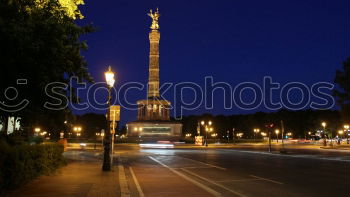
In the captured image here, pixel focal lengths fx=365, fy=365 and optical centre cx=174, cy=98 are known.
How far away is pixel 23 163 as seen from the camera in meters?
12.2

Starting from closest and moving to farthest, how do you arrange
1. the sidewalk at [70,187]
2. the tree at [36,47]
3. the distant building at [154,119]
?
the tree at [36,47] → the sidewalk at [70,187] → the distant building at [154,119]

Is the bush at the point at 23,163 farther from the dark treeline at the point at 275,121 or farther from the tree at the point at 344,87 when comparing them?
the dark treeline at the point at 275,121

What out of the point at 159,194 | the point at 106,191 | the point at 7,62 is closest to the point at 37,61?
the point at 7,62

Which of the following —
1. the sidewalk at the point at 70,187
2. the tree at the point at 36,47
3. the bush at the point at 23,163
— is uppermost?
the tree at the point at 36,47

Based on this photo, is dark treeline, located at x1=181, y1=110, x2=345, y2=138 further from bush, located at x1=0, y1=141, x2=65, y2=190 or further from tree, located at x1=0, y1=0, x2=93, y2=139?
tree, located at x1=0, y1=0, x2=93, y2=139

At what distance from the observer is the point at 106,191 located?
474 inches

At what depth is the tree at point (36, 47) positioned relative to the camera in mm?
9352

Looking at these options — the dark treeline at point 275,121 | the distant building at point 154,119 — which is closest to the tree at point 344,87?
the distant building at point 154,119

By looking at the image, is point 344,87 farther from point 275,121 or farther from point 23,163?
point 275,121

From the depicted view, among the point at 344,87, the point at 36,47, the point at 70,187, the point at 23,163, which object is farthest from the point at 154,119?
the point at 36,47

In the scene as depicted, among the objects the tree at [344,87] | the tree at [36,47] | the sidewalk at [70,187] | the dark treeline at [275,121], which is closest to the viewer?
the tree at [36,47]

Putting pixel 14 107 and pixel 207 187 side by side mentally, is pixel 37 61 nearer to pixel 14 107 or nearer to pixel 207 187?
pixel 14 107

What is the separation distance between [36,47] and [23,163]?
4656 mm

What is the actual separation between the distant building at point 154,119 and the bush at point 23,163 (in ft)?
229
